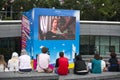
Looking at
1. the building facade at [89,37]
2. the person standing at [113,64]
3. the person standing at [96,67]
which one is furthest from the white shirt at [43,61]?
the building facade at [89,37]

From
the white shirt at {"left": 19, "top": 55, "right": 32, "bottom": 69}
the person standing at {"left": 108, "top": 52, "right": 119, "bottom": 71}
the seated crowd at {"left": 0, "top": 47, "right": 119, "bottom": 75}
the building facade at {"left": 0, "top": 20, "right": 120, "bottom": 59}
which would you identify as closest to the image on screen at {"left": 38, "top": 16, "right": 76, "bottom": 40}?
the seated crowd at {"left": 0, "top": 47, "right": 119, "bottom": 75}

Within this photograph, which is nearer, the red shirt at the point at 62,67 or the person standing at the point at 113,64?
the red shirt at the point at 62,67

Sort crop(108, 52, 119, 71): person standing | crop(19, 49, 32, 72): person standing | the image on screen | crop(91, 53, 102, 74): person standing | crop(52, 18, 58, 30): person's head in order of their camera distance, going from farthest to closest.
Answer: crop(52, 18, 58, 30): person's head < the image on screen < crop(108, 52, 119, 71): person standing < crop(91, 53, 102, 74): person standing < crop(19, 49, 32, 72): person standing

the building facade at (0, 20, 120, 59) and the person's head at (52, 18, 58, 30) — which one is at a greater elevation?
the person's head at (52, 18, 58, 30)

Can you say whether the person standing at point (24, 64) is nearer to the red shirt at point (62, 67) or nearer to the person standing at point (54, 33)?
the red shirt at point (62, 67)

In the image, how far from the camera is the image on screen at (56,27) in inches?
960

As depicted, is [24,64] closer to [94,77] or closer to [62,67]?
[62,67]

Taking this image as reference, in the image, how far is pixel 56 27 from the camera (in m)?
25.0

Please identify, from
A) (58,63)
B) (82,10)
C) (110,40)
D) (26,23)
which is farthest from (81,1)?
(58,63)

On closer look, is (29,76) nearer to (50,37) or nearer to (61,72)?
(61,72)

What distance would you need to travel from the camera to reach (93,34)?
36.4m

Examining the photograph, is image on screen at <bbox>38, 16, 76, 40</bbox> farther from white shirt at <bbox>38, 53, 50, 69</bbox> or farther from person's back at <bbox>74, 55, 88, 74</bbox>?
person's back at <bbox>74, 55, 88, 74</bbox>

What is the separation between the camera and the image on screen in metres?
24.4

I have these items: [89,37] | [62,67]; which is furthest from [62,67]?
[89,37]
